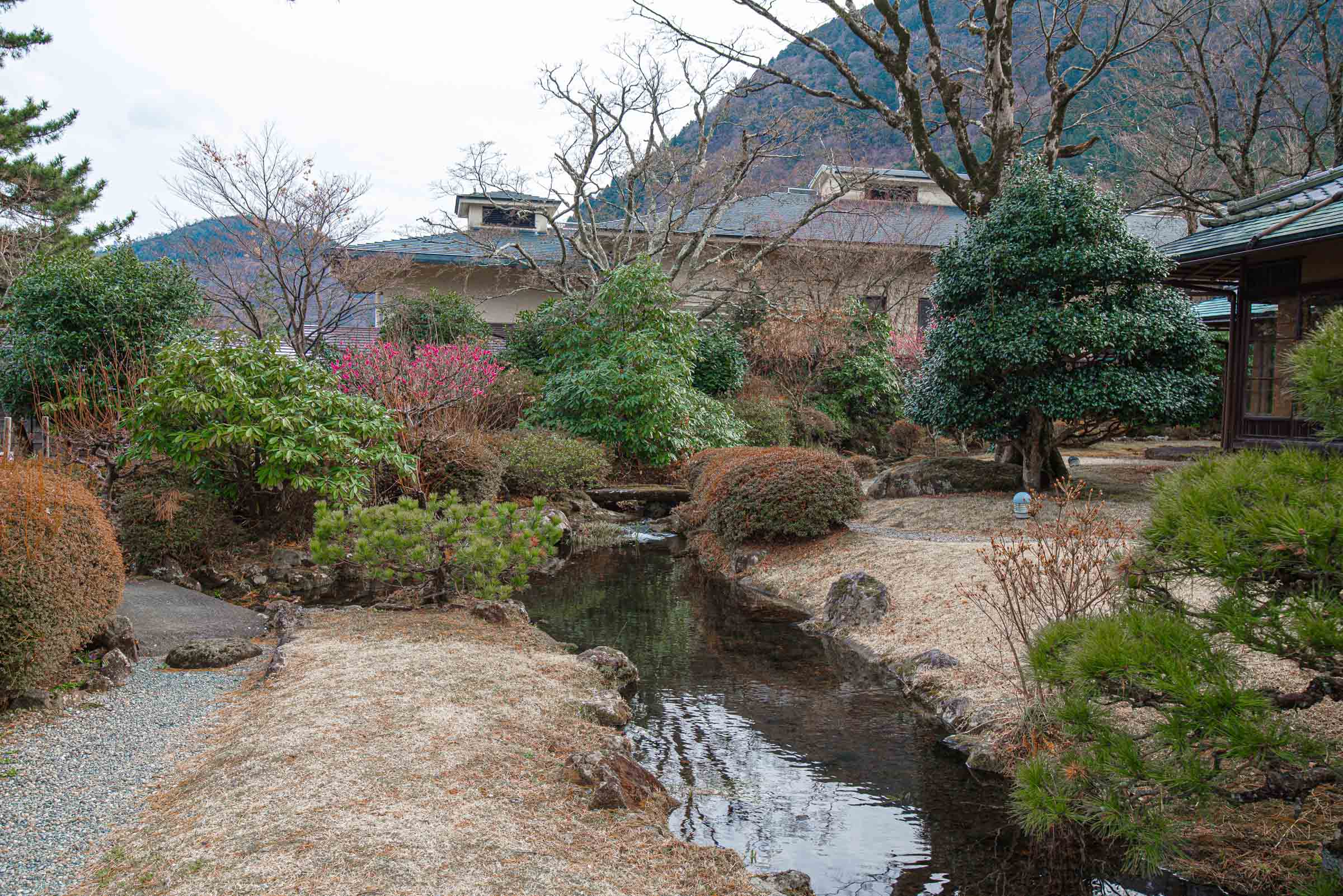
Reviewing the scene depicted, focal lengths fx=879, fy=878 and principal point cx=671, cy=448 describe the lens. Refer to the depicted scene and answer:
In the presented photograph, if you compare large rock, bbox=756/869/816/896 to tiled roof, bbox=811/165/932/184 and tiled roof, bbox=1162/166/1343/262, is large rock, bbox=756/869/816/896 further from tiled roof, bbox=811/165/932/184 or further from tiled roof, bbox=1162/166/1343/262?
tiled roof, bbox=811/165/932/184

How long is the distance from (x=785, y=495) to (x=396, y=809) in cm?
737

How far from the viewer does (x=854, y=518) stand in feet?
37.8

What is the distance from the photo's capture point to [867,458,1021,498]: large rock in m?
13.1

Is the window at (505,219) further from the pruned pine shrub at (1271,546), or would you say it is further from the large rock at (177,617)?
the pruned pine shrub at (1271,546)

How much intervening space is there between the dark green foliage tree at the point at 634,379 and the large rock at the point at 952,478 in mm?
3771

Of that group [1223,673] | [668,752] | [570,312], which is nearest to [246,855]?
[668,752]

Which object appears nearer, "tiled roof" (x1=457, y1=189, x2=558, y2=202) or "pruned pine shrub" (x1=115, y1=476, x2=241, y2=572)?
"pruned pine shrub" (x1=115, y1=476, x2=241, y2=572)

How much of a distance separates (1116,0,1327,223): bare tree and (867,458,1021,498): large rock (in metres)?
7.13

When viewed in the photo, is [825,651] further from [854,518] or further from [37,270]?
[37,270]

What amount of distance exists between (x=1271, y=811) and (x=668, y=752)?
10.0 feet

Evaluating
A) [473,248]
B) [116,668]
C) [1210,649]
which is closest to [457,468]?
[116,668]

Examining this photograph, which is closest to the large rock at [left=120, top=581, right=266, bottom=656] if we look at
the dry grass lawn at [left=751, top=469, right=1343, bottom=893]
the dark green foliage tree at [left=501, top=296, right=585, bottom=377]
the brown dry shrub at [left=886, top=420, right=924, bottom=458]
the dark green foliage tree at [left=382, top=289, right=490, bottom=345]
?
the dry grass lawn at [left=751, top=469, right=1343, bottom=893]

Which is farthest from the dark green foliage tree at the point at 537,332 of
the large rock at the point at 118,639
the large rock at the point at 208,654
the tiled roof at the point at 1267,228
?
the large rock at the point at 118,639

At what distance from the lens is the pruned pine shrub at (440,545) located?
24.3 feet
